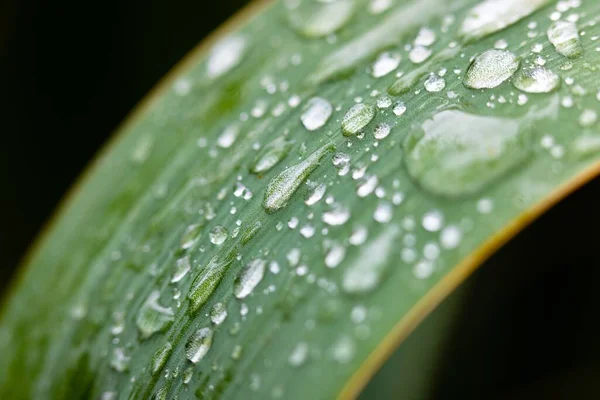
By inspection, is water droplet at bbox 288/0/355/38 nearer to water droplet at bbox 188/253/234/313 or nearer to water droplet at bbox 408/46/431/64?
water droplet at bbox 408/46/431/64

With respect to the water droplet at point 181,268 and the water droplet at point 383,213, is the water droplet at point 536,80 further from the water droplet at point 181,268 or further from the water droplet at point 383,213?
the water droplet at point 181,268

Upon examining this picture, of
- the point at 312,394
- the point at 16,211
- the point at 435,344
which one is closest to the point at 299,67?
the point at 312,394

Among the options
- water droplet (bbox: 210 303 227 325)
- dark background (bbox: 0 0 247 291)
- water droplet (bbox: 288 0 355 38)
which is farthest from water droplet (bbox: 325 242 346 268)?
dark background (bbox: 0 0 247 291)

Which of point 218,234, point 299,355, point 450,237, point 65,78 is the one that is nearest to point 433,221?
point 450,237

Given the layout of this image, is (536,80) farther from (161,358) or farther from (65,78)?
(65,78)

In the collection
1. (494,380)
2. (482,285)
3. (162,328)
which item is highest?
(162,328)

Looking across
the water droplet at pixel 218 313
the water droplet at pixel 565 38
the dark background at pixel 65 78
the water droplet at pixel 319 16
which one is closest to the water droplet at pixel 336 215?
the water droplet at pixel 218 313

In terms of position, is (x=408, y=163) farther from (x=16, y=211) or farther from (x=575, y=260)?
(x=16, y=211)
